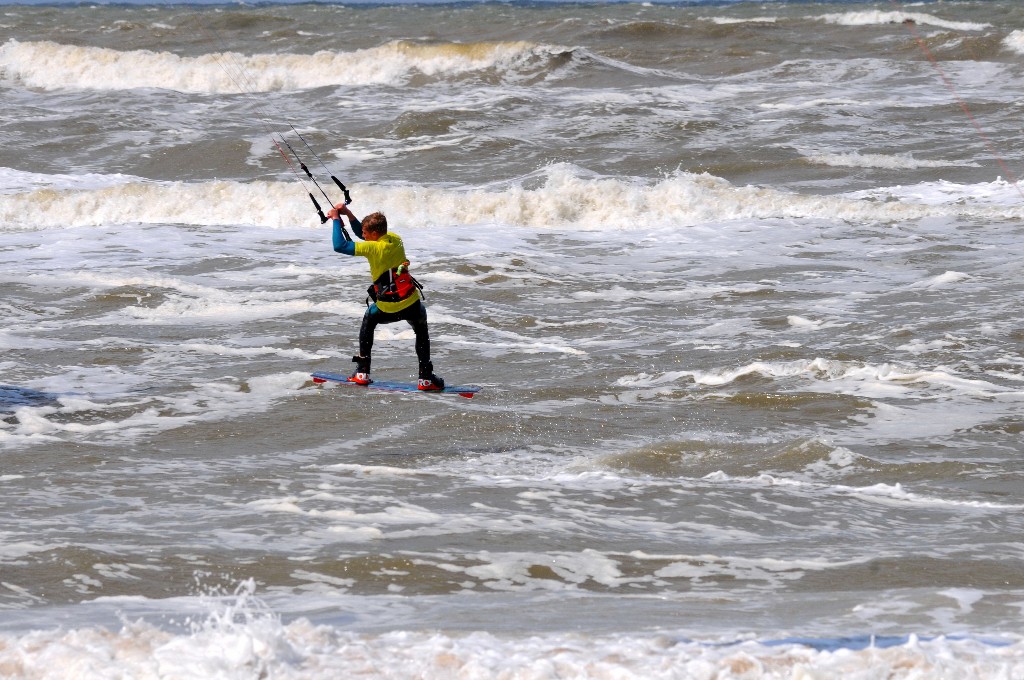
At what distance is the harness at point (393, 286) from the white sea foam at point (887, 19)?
132 ft

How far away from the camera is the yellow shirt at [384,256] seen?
34.5ft

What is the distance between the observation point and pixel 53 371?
41.4 ft

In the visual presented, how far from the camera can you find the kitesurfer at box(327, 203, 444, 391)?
10516 mm

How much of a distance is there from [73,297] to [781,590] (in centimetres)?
1107

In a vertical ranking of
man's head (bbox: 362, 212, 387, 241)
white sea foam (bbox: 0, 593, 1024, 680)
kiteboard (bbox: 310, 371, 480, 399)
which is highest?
man's head (bbox: 362, 212, 387, 241)

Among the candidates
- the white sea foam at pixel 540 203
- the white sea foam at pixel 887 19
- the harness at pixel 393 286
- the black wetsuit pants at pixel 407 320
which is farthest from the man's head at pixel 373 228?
the white sea foam at pixel 887 19

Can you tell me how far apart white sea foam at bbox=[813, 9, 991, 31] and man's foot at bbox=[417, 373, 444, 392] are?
40.0 m

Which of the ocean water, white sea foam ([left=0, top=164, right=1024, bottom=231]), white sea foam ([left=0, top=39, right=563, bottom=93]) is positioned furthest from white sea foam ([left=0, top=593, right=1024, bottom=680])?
white sea foam ([left=0, top=39, right=563, bottom=93])

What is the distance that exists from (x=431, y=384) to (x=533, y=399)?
1.09 m

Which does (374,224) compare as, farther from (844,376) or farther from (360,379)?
(844,376)

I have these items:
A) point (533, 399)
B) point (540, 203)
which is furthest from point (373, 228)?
point (540, 203)

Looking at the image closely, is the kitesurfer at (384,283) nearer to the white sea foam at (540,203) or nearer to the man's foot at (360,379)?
the man's foot at (360,379)

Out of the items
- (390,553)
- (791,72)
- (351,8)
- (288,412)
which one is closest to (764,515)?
(390,553)

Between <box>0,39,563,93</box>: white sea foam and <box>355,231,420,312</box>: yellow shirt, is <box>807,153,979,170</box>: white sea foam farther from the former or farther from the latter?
<box>0,39,563,93</box>: white sea foam
